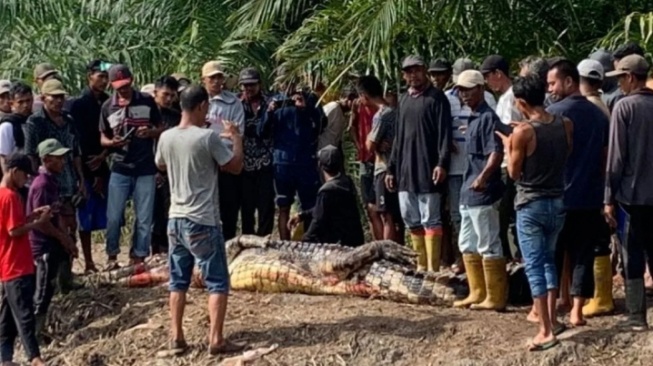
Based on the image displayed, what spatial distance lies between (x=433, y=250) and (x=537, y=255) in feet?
6.46

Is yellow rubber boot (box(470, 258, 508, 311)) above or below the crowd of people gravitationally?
below

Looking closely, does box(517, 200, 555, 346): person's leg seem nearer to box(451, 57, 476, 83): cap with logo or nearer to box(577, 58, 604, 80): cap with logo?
box(577, 58, 604, 80): cap with logo

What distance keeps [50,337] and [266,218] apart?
7.97 feet

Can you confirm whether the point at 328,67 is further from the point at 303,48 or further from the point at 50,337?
the point at 50,337

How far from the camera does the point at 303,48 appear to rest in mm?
12859

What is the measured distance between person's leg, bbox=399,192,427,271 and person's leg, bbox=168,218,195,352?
2.01m

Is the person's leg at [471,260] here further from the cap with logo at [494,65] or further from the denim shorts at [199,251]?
the denim shorts at [199,251]

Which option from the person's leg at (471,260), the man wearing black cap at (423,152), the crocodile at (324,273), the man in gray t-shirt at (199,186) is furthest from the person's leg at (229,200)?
the person's leg at (471,260)

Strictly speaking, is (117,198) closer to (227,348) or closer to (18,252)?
(18,252)

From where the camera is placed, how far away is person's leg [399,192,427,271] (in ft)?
34.0

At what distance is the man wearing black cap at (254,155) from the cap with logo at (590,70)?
138 inches

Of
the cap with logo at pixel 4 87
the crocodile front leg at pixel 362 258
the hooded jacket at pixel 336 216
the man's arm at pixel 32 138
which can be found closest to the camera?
the crocodile front leg at pixel 362 258

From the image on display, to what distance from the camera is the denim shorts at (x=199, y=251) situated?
8.91 meters

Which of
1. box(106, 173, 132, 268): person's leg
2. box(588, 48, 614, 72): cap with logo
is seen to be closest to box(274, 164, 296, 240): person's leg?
box(106, 173, 132, 268): person's leg
